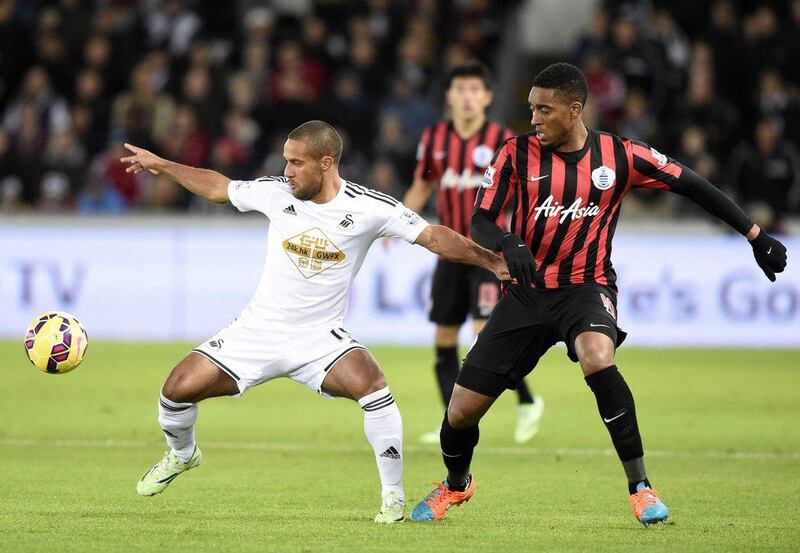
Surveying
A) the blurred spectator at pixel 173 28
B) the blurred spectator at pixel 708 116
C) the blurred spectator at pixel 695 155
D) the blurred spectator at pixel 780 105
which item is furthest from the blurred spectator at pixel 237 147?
the blurred spectator at pixel 780 105

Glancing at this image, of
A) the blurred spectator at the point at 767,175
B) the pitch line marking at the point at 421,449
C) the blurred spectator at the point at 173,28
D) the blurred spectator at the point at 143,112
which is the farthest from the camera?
the blurred spectator at the point at 173,28

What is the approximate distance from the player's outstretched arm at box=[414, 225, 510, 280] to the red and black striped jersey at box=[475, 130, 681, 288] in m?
0.19

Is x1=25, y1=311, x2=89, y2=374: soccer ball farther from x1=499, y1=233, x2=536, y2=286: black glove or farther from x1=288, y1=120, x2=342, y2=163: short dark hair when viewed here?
x1=499, y1=233, x2=536, y2=286: black glove

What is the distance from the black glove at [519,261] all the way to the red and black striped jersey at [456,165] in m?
3.41

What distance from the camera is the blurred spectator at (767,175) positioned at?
Result: 16.7 meters

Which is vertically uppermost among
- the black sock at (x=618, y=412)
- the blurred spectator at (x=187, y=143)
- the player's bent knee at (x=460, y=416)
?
the black sock at (x=618, y=412)

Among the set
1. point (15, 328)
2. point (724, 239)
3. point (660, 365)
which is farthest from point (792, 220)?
point (15, 328)

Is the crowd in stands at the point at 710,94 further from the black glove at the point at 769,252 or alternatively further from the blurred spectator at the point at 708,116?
the black glove at the point at 769,252

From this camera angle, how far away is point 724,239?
15797 millimetres

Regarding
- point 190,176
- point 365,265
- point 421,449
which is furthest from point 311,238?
point 365,265

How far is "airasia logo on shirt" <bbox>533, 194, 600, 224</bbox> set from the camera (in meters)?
6.73

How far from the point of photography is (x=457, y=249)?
6.78 m

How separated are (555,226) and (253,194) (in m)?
1.48

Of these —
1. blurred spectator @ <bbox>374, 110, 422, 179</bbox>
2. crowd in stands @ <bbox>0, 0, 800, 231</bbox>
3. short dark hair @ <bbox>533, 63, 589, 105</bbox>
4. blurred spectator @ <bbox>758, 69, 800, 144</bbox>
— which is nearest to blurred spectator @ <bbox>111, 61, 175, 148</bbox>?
crowd in stands @ <bbox>0, 0, 800, 231</bbox>
